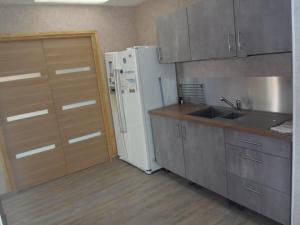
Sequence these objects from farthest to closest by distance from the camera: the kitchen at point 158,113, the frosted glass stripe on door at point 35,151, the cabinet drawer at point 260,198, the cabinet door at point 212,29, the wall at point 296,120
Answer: the frosted glass stripe on door at point 35,151 → the cabinet door at point 212,29 → the kitchen at point 158,113 → the cabinet drawer at point 260,198 → the wall at point 296,120

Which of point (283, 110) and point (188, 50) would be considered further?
Answer: point (188, 50)

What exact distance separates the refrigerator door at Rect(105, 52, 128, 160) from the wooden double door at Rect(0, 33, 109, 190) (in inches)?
8.2

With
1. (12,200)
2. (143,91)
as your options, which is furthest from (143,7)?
(12,200)

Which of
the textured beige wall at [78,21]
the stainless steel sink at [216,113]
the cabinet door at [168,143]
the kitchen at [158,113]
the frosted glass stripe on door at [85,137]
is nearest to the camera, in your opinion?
the kitchen at [158,113]

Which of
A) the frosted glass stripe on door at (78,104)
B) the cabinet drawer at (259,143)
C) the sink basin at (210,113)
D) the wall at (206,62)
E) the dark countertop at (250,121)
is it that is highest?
the wall at (206,62)

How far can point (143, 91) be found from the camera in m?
3.26

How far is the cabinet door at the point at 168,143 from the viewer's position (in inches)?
117

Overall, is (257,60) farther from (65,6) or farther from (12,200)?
(12,200)

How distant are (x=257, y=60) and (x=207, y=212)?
1.63 metres

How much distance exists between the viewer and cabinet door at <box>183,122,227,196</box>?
2447mm

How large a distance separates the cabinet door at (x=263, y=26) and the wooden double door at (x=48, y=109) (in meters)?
2.34

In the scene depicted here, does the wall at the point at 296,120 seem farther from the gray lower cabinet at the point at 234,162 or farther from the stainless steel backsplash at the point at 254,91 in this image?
the stainless steel backsplash at the point at 254,91

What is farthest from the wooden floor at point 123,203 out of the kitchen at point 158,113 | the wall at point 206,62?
the wall at point 206,62

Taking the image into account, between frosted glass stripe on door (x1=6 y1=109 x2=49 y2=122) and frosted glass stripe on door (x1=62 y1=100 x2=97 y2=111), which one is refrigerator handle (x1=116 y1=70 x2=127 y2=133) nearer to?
frosted glass stripe on door (x1=62 y1=100 x2=97 y2=111)
